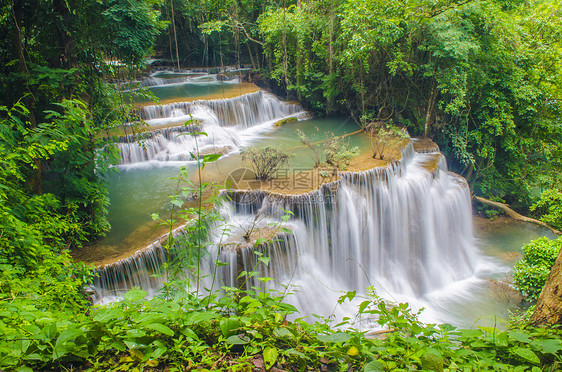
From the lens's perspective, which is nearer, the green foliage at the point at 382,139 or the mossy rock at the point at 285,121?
the green foliage at the point at 382,139

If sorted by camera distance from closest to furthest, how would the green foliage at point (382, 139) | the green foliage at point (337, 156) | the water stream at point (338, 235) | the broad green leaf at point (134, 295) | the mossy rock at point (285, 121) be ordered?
Result: the broad green leaf at point (134, 295)
the water stream at point (338, 235)
the green foliage at point (337, 156)
the green foliage at point (382, 139)
the mossy rock at point (285, 121)

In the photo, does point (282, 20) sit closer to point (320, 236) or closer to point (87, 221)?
point (320, 236)

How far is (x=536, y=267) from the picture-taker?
22.6ft

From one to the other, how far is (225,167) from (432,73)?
728cm

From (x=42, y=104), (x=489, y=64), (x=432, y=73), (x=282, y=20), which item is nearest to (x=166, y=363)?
(x=42, y=104)

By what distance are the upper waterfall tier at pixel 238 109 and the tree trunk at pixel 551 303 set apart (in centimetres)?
966


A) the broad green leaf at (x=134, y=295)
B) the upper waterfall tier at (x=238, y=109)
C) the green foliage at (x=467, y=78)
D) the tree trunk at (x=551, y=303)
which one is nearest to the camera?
the broad green leaf at (x=134, y=295)

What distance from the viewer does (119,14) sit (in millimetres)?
5750

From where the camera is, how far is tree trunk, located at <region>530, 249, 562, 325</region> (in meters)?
2.27

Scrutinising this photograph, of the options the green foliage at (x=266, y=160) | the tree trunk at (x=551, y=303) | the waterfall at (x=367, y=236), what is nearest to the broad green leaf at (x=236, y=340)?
the tree trunk at (x=551, y=303)

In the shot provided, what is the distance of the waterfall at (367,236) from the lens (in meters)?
6.74

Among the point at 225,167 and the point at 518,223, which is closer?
the point at 225,167

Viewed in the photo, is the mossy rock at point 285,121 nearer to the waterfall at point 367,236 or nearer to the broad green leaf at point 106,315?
the waterfall at point 367,236

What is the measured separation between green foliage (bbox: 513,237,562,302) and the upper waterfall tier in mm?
9714
